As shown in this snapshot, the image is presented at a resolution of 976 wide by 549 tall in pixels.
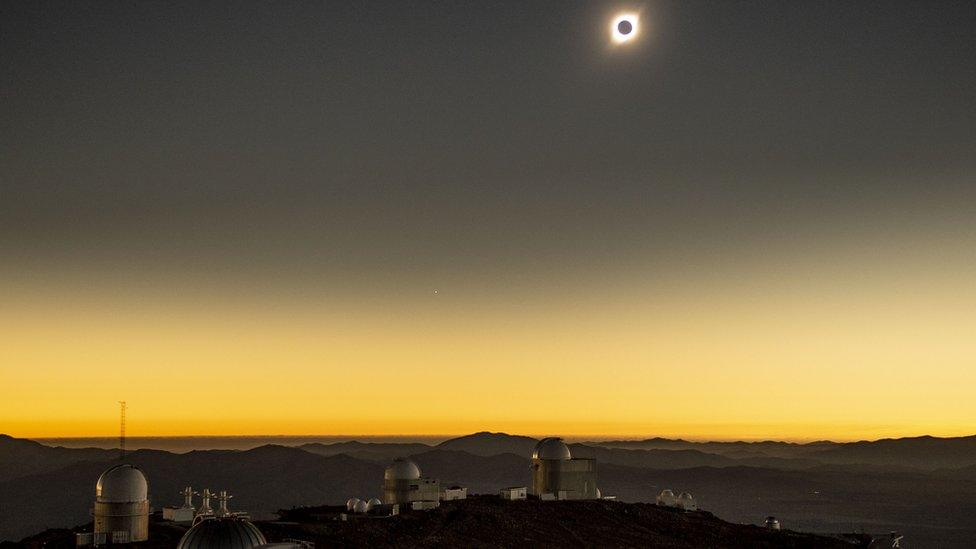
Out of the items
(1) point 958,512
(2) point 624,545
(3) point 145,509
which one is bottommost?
(1) point 958,512

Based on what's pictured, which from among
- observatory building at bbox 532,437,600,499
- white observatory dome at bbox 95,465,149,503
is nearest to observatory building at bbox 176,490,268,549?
white observatory dome at bbox 95,465,149,503

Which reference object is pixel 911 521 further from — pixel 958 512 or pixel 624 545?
pixel 624 545

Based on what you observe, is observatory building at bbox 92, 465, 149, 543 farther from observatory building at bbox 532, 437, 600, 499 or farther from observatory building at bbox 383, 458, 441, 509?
observatory building at bbox 532, 437, 600, 499

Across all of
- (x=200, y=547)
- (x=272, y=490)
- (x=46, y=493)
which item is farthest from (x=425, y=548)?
(x=46, y=493)

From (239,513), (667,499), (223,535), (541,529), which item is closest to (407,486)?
(541,529)

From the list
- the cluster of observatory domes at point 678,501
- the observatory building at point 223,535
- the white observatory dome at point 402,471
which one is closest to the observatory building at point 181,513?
the white observatory dome at point 402,471

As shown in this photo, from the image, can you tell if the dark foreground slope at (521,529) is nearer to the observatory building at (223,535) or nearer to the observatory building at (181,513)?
the observatory building at (181,513)
